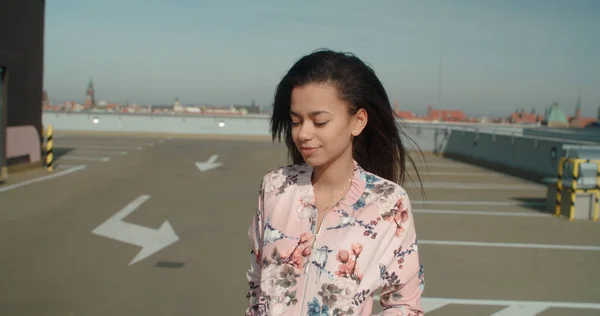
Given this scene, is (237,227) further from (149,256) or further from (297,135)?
(297,135)

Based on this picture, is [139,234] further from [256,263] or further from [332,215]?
[332,215]

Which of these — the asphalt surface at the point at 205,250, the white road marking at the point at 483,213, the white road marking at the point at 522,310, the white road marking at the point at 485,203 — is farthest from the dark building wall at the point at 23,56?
the white road marking at the point at 522,310

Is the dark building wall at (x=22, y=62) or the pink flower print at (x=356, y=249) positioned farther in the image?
the dark building wall at (x=22, y=62)

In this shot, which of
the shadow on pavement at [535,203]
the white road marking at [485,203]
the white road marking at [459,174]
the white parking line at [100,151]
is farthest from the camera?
the white parking line at [100,151]

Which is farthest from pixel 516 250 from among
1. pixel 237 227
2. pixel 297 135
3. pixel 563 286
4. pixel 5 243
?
pixel 297 135

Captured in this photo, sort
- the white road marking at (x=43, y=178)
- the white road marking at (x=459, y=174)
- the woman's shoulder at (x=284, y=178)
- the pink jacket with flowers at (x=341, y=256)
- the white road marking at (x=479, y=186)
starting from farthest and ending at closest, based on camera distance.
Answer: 1. the white road marking at (x=459, y=174)
2. the white road marking at (x=479, y=186)
3. the white road marking at (x=43, y=178)
4. the woman's shoulder at (x=284, y=178)
5. the pink jacket with flowers at (x=341, y=256)

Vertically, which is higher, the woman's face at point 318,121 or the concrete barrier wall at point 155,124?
the woman's face at point 318,121

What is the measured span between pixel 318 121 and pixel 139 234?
748 cm

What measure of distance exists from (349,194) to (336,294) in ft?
1.18

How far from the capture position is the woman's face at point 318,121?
7.36 ft

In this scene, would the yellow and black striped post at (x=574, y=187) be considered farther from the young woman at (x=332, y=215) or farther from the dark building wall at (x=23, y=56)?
the dark building wall at (x=23, y=56)

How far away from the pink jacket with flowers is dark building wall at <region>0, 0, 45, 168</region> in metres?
14.5

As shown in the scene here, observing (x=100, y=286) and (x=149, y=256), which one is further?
(x=149, y=256)

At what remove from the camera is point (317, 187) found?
2371 mm
